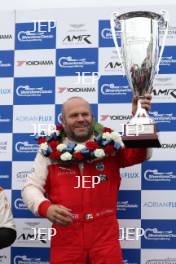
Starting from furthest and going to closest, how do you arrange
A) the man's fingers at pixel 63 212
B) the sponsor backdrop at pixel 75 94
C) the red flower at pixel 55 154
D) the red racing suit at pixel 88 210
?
the sponsor backdrop at pixel 75 94 < the red flower at pixel 55 154 < the red racing suit at pixel 88 210 < the man's fingers at pixel 63 212

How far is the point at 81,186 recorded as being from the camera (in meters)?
2.32

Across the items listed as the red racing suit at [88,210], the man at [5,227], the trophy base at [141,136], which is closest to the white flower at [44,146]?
the red racing suit at [88,210]

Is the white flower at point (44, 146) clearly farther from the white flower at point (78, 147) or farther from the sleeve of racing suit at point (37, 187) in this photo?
the white flower at point (78, 147)

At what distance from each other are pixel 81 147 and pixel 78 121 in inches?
5.2

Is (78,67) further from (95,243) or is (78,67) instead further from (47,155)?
(95,243)

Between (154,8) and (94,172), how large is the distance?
1.11m

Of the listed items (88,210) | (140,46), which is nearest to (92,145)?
(88,210)

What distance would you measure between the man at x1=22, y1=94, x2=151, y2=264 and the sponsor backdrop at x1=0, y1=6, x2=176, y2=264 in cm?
45

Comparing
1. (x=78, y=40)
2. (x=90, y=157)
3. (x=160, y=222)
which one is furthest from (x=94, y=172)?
(x=78, y=40)

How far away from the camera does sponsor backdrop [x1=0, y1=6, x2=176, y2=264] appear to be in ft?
9.21

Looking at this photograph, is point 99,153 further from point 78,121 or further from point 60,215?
point 60,215

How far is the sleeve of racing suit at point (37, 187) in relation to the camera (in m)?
2.31

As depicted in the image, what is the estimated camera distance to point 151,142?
2129mm

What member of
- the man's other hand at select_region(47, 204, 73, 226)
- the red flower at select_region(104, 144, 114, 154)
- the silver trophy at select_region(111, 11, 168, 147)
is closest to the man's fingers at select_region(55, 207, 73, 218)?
the man's other hand at select_region(47, 204, 73, 226)
